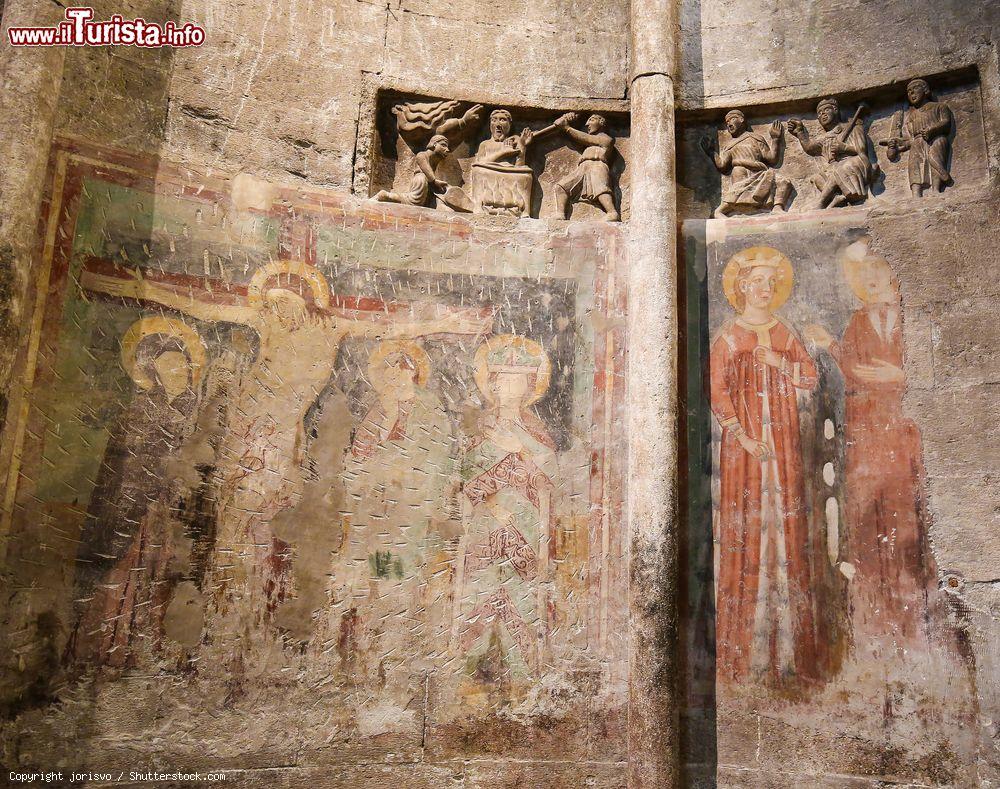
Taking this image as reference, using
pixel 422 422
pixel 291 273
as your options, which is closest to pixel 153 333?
pixel 291 273

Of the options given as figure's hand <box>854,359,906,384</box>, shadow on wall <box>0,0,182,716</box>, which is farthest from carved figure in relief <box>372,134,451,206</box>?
figure's hand <box>854,359,906,384</box>

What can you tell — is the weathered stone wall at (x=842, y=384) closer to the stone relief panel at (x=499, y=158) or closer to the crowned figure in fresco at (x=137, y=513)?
the stone relief panel at (x=499, y=158)

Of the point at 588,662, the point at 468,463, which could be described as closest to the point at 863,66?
the point at 468,463

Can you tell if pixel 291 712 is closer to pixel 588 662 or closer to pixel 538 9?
pixel 588 662

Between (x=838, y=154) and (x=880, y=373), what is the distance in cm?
140

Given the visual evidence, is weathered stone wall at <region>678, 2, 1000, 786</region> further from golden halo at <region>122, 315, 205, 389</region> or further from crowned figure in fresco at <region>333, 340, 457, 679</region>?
golden halo at <region>122, 315, 205, 389</region>

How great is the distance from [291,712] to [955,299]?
165 inches

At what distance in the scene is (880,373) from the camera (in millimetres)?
5062

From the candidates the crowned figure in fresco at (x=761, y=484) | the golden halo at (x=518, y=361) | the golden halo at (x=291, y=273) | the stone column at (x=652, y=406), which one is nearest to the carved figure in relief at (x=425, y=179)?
the golden halo at (x=291, y=273)

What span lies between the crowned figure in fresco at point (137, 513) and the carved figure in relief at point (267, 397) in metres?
0.23

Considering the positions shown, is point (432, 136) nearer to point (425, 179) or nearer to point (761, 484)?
point (425, 179)

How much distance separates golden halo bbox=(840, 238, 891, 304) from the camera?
5207 millimetres

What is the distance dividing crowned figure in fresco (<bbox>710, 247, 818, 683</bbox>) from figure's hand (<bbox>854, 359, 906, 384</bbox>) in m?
0.26

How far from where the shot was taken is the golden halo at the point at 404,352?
5109 millimetres
